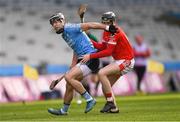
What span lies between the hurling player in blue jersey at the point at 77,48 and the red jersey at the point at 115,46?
24cm

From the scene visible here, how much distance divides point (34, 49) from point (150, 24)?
25.7ft

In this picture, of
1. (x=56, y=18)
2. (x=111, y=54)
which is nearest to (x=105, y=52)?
(x=111, y=54)

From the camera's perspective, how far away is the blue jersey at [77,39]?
46.5 feet

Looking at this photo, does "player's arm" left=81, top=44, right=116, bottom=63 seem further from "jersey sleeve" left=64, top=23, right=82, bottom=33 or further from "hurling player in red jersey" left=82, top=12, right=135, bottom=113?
"jersey sleeve" left=64, top=23, right=82, bottom=33

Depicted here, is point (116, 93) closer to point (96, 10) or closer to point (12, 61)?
point (12, 61)

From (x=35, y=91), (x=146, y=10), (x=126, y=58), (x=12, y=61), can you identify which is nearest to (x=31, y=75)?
(x=35, y=91)

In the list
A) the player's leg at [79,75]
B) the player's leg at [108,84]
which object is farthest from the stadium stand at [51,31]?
the player's leg at [79,75]

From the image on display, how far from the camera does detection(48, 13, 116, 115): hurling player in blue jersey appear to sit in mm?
14133

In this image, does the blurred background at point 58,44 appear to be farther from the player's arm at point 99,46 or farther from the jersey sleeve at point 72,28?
the jersey sleeve at point 72,28

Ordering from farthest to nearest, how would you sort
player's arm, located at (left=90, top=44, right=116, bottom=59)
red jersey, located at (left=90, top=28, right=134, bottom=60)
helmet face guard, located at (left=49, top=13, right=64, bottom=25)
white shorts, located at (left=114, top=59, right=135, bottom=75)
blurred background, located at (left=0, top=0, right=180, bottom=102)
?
blurred background, located at (left=0, top=0, right=180, bottom=102) → white shorts, located at (left=114, top=59, right=135, bottom=75) → red jersey, located at (left=90, top=28, right=134, bottom=60) → player's arm, located at (left=90, top=44, right=116, bottom=59) → helmet face guard, located at (left=49, top=13, right=64, bottom=25)

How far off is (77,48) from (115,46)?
792 millimetres

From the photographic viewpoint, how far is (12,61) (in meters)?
32.1

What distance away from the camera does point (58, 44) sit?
3419 cm

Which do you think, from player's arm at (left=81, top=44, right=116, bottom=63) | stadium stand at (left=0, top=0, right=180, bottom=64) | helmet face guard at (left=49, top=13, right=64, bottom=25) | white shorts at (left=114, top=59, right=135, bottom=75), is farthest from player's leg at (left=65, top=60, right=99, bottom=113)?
stadium stand at (left=0, top=0, right=180, bottom=64)
